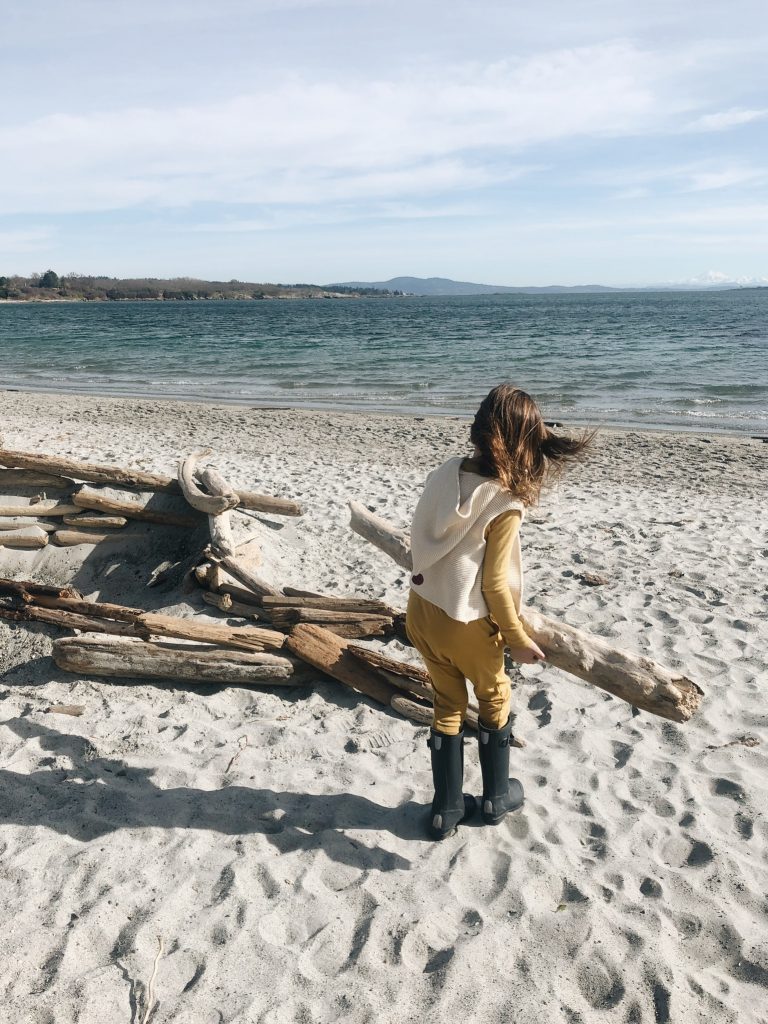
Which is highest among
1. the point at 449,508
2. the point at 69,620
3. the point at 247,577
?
the point at 449,508

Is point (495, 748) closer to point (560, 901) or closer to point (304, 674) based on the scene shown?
point (560, 901)

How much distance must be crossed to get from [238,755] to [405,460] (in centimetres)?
856

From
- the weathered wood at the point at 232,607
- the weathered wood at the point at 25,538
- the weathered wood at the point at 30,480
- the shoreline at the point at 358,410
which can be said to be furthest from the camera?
the shoreline at the point at 358,410

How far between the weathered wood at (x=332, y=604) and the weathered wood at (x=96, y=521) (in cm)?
185

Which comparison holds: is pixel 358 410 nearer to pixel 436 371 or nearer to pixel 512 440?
pixel 436 371

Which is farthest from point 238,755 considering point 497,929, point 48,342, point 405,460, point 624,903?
point 48,342

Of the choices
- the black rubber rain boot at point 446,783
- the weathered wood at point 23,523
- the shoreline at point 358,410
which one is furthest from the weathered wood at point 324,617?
the shoreline at point 358,410

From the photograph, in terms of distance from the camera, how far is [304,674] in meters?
4.85

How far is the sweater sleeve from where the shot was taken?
3.10 meters

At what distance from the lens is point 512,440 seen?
3053 mm

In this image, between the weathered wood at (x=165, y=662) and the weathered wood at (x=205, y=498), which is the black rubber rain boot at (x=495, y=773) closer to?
the weathered wood at (x=165, y=662)

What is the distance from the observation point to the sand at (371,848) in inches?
106

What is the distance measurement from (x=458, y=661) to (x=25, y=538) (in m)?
4.65

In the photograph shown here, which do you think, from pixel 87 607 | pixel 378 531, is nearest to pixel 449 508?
pixel 378 531
